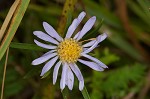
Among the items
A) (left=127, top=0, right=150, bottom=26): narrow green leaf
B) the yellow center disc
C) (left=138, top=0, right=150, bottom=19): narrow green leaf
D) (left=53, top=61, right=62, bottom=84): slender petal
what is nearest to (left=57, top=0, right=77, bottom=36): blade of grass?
the yellow center disc

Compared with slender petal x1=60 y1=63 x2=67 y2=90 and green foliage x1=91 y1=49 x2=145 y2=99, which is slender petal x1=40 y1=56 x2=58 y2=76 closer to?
slender petal x1=60 y1=63 x2=67 y2=90

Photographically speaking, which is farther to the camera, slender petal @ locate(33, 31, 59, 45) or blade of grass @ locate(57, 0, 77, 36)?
blade of grass @ locate(57, 0, 77, 36)

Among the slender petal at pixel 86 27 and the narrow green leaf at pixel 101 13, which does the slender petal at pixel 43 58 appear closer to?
the slender petal at pixel 86 27

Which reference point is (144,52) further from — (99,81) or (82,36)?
(82,36)

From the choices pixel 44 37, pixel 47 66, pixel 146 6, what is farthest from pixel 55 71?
pixel 146 6

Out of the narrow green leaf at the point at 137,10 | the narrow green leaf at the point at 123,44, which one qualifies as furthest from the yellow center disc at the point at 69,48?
the narrow green leaf at the point at 137,10

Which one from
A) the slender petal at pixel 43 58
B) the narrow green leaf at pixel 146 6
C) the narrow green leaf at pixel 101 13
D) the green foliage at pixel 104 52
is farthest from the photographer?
the narrow green leaf at pixel 101 13
